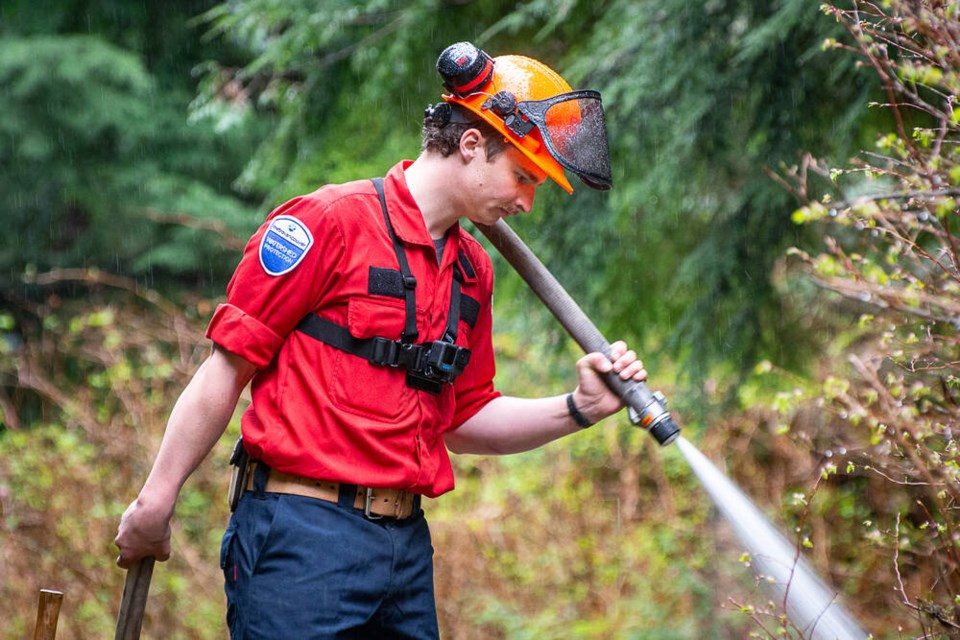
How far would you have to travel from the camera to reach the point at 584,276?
5449mm

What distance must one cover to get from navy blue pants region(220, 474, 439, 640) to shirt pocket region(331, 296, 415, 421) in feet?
0.88

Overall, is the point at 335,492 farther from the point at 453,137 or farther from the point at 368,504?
the point at 453,137

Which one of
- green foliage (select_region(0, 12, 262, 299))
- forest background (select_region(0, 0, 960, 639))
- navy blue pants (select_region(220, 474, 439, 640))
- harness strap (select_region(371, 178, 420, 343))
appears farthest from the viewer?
green foliage (select_region(0, 12, 262, 299))

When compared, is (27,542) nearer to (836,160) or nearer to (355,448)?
(355,448)

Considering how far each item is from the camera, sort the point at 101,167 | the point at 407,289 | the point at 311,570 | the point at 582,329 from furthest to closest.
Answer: the point at 101,167, the point at 582,329, the point at 407,289, the point at 311,570

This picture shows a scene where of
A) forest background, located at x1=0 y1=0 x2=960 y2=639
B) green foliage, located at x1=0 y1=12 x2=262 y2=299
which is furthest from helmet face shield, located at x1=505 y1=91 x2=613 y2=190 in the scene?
green foliage, located at x1=0 y1=12 x2=262 y2=299

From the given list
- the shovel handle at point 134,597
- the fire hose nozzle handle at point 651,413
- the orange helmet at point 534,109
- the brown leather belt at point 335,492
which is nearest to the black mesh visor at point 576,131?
the orange helmet at point 534,109

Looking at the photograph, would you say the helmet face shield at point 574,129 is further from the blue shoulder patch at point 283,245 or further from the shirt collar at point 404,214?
the blue shoulder patch at point 283,245

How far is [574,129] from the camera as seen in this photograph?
111 inches

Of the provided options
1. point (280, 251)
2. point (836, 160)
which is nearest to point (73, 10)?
point (836, 160)

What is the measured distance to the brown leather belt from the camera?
264 cm

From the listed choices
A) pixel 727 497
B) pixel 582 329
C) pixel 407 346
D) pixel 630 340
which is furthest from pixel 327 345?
pixel 630 340

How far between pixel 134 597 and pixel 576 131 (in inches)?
70.5

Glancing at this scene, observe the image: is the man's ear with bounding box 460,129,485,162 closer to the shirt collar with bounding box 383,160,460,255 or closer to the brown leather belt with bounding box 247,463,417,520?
the shirt collar with bounding box 383,160,460,255
